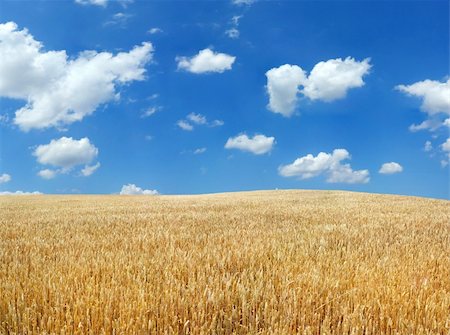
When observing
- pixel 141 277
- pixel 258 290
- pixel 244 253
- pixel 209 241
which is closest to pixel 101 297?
pixel 141 277

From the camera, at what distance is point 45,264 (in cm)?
575

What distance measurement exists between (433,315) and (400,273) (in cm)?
150

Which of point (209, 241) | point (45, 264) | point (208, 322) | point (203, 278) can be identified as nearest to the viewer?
point (208, 322)

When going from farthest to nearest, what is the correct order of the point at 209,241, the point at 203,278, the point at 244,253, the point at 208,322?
the point at 209,241 → the point at 244,253 → the point at 203,278 → the point at 208,322

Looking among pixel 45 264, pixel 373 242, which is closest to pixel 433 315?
pixel 373 242

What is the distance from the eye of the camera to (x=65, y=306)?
4109 mm

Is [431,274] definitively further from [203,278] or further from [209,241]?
[209,241]

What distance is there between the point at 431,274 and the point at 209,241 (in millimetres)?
3782

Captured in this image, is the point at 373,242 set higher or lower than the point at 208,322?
higher

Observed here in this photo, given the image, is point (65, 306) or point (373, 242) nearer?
point (65, 306)

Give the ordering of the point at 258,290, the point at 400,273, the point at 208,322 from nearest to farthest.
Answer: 1. the point at 208,322
2. the point at 258,290
3. the point at 400,273

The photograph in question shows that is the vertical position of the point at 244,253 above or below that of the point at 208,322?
above

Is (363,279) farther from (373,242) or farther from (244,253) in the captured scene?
(373,242)

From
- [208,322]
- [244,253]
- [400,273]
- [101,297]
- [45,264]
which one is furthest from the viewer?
[244,253]
